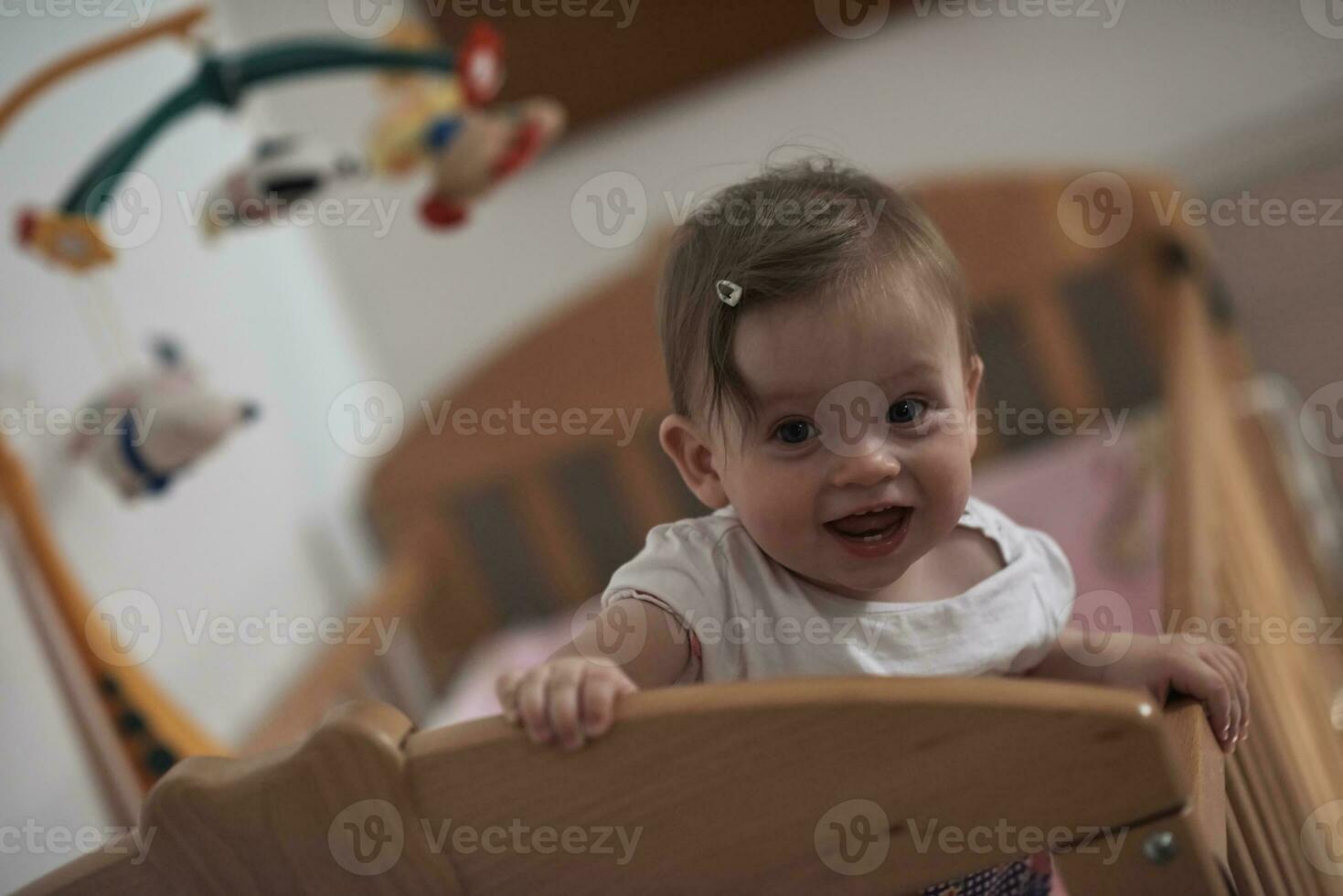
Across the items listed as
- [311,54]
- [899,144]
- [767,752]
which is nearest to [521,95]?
[899,144]

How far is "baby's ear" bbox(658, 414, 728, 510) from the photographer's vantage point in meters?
0.70

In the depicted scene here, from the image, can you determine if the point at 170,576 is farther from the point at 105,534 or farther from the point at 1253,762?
the point at 1253,762

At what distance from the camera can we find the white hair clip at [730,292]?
624mm

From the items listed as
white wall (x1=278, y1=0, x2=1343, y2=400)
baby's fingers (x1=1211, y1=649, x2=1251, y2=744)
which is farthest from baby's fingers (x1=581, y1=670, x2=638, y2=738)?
white wall (x1=278, y1=0, x2=1343, y2=400)

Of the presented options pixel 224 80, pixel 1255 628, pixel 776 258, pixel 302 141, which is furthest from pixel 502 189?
pixel 776 258

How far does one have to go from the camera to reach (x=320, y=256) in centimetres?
216

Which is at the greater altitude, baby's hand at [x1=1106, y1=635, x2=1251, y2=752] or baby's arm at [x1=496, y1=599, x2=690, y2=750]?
baby's arm at [x1=496, y1=599, x2=690, y2=750]

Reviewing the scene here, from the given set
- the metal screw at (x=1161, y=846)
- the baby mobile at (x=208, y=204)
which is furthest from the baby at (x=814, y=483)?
the baby mobile at (x=208, y=204)

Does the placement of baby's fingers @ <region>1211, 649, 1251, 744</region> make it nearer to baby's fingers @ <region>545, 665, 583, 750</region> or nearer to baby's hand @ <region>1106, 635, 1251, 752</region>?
baby's hand @ <region>1106, 635, 1251, 752</region>

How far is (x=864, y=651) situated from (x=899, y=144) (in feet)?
4.94

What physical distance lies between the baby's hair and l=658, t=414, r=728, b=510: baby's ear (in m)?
0.01

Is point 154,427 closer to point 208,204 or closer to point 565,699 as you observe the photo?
point 208,204

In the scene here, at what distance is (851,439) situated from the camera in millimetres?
637

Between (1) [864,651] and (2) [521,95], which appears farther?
(2) [521,95]
